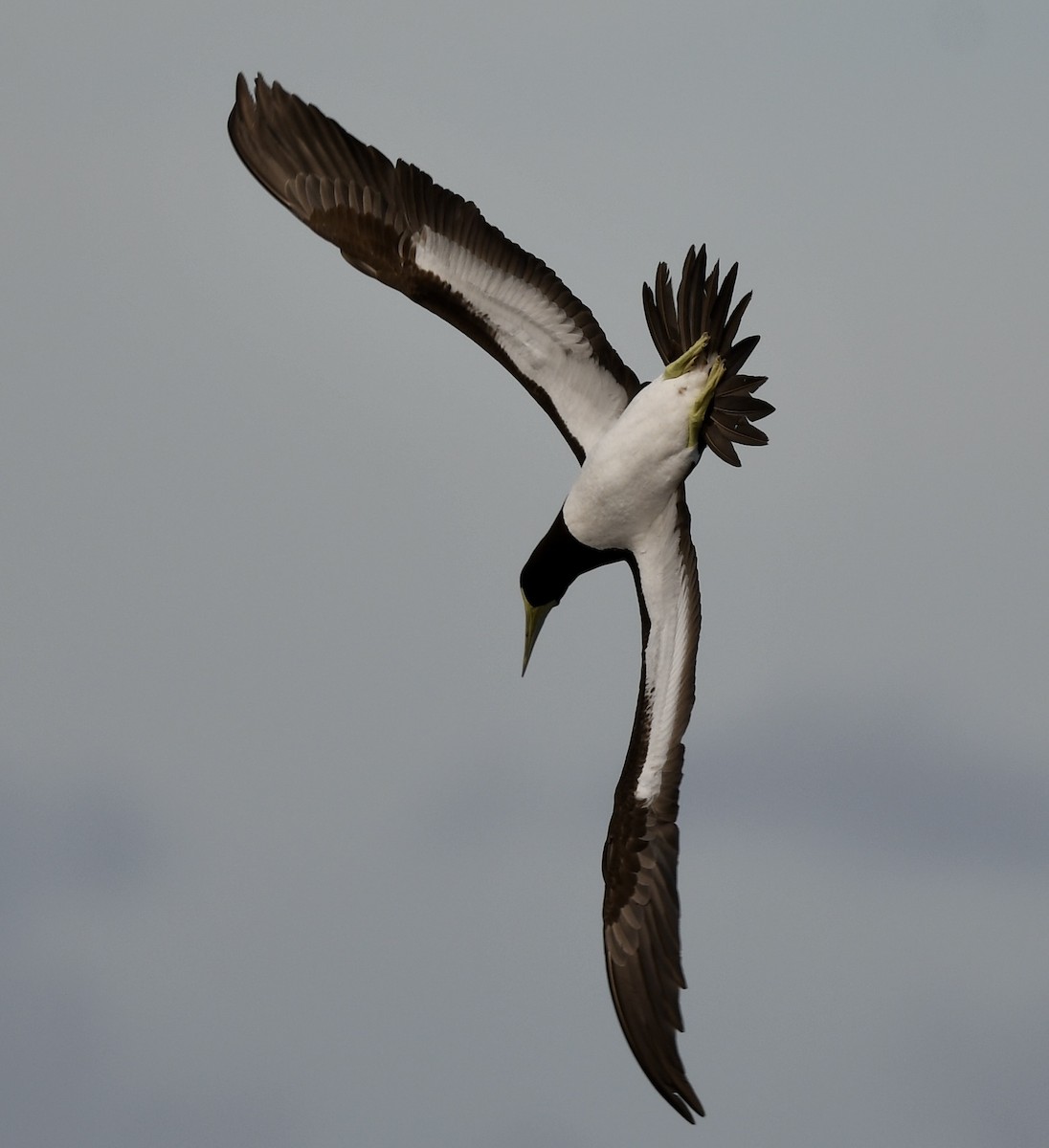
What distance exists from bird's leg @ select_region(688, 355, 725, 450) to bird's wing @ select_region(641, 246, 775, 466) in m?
0.03

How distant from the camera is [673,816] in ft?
45.2

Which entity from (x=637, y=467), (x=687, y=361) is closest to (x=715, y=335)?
(x=687, y=361)

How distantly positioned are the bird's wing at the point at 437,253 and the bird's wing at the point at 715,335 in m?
0.71

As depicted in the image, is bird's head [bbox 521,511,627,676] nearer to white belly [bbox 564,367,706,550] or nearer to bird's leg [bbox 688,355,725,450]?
white belly [bbox 564,367,706,550]

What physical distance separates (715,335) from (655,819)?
3.00 metres

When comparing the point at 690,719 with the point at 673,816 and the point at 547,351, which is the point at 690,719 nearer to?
the point at 673,816

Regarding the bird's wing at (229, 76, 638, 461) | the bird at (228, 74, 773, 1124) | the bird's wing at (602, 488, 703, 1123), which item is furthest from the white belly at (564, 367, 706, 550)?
the bird's wing at (229, 76, 638, 461)

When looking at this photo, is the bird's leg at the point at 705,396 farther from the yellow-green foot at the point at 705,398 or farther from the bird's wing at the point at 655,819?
the bird's wing at the point at 655,819

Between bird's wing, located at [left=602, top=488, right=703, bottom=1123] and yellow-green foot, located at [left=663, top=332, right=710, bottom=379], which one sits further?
bird's wing, located at [left=602, top=488, right=703, bottom=1123]

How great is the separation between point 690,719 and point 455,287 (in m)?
3.04

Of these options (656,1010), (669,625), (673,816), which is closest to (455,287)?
(669,625)

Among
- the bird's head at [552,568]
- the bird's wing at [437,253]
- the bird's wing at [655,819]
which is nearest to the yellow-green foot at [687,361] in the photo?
the bird's wing at [437,253]

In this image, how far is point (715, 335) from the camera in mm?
13055

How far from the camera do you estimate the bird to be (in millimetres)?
13234
